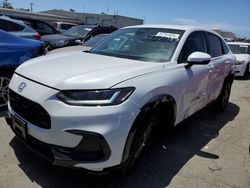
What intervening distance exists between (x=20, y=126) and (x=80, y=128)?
0.81 metres

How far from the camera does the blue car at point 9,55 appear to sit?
4797mm

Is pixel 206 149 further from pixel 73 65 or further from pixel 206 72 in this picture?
pixel 73 65

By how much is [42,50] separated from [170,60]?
2.72 metres

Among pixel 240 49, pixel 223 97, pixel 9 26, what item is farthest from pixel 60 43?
pixel 240 49

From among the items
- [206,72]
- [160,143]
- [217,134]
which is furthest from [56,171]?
[217,134]

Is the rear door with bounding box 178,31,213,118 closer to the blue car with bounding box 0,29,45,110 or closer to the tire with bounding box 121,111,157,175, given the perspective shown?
the tire with bounding box 121,111,157,175

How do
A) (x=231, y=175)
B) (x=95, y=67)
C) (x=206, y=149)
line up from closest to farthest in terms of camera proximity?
(x=95, y=67), (x=231, y=175), (x=206, y=149)

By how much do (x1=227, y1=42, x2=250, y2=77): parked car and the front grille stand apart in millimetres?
10908

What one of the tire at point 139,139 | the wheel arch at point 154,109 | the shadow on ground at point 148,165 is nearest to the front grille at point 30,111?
the shadow on ground at point 148,165

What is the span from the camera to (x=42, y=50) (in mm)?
5488

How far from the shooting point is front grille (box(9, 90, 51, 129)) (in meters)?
2.76

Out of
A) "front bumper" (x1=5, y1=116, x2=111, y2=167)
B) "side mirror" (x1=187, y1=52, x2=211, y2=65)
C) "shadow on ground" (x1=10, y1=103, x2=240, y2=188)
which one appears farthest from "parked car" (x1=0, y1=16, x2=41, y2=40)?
"front bumper" (x1=5, y1=116, x2=111, y2=167)

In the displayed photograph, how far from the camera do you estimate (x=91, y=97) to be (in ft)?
8.93

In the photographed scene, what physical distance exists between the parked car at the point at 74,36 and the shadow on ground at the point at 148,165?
7.56 m
